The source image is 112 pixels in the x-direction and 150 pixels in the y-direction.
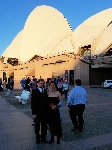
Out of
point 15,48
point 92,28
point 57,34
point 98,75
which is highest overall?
point 57,34

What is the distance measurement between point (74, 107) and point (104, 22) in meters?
44.9

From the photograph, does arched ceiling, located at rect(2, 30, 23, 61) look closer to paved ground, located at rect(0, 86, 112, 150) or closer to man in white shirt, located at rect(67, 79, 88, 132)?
paved ground, located at rect(0, 86, 112, 150)

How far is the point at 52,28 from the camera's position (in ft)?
202

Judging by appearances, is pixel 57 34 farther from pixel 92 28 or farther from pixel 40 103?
pixel 40 103

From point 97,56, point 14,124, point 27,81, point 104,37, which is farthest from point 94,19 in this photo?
point 14,124

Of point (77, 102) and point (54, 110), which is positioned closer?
point (54, 110)

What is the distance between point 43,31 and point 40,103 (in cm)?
5771

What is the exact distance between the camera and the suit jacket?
19.0ft

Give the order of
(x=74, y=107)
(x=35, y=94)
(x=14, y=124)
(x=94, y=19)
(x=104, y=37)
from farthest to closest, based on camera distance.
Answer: (x=94, y=19) < (x=104, y=37) < (x=14, y=124) < (x=74, y=107) < (x=35, y=94)

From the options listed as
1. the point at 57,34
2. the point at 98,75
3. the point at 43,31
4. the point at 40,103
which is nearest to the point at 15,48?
the point at 43,31

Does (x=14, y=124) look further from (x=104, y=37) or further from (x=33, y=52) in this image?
(x=33, y=52)

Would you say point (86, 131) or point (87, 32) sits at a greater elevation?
point (87, 32)

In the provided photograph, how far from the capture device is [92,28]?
1986 inches

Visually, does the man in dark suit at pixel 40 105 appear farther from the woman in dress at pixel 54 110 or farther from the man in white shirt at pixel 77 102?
the man in white shirt at pixel 77 102
